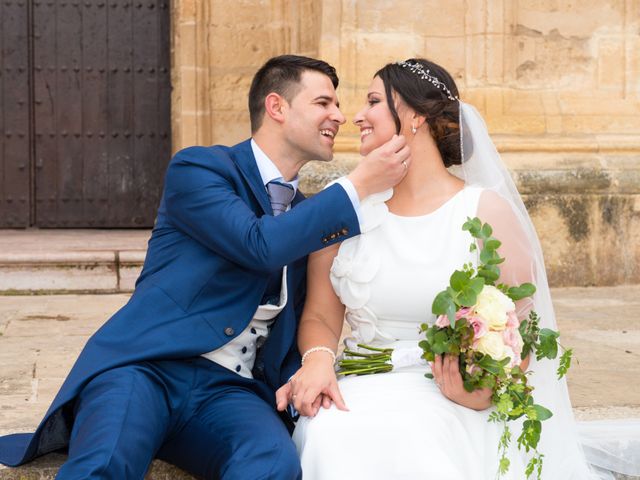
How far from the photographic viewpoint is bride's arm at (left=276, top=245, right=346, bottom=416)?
117 inches

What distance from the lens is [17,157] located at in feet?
28.2

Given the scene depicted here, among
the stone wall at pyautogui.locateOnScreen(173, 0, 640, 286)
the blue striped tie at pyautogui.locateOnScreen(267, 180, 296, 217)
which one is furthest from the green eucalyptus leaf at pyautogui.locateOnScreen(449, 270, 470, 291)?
the stone wall at pyautogui.locateOnScreen(173, 0, 640, 286)

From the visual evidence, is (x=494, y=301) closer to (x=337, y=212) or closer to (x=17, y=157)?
(x=337, y=212)

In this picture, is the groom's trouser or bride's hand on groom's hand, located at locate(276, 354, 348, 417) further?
bride's hand on groom's hand, located at locate(276, 354, 348, 417)

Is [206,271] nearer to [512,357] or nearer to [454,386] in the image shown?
[454,386]

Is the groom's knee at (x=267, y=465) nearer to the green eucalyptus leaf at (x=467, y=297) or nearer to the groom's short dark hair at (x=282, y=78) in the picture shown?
the green eucalyptus leaf at (x=467, y=297)

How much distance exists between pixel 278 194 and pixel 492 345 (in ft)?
3.01

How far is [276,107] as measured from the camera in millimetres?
3467

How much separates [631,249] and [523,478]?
4.33m

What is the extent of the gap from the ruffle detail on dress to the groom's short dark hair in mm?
495

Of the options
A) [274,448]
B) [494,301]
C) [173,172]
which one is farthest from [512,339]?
[173,172]

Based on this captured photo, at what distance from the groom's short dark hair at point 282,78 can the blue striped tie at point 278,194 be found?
239 mm

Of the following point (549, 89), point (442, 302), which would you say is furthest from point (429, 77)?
point (549, 89)

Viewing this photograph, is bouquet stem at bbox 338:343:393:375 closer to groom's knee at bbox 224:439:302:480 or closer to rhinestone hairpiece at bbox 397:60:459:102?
groom's knee at bbox 224:439:302:480
